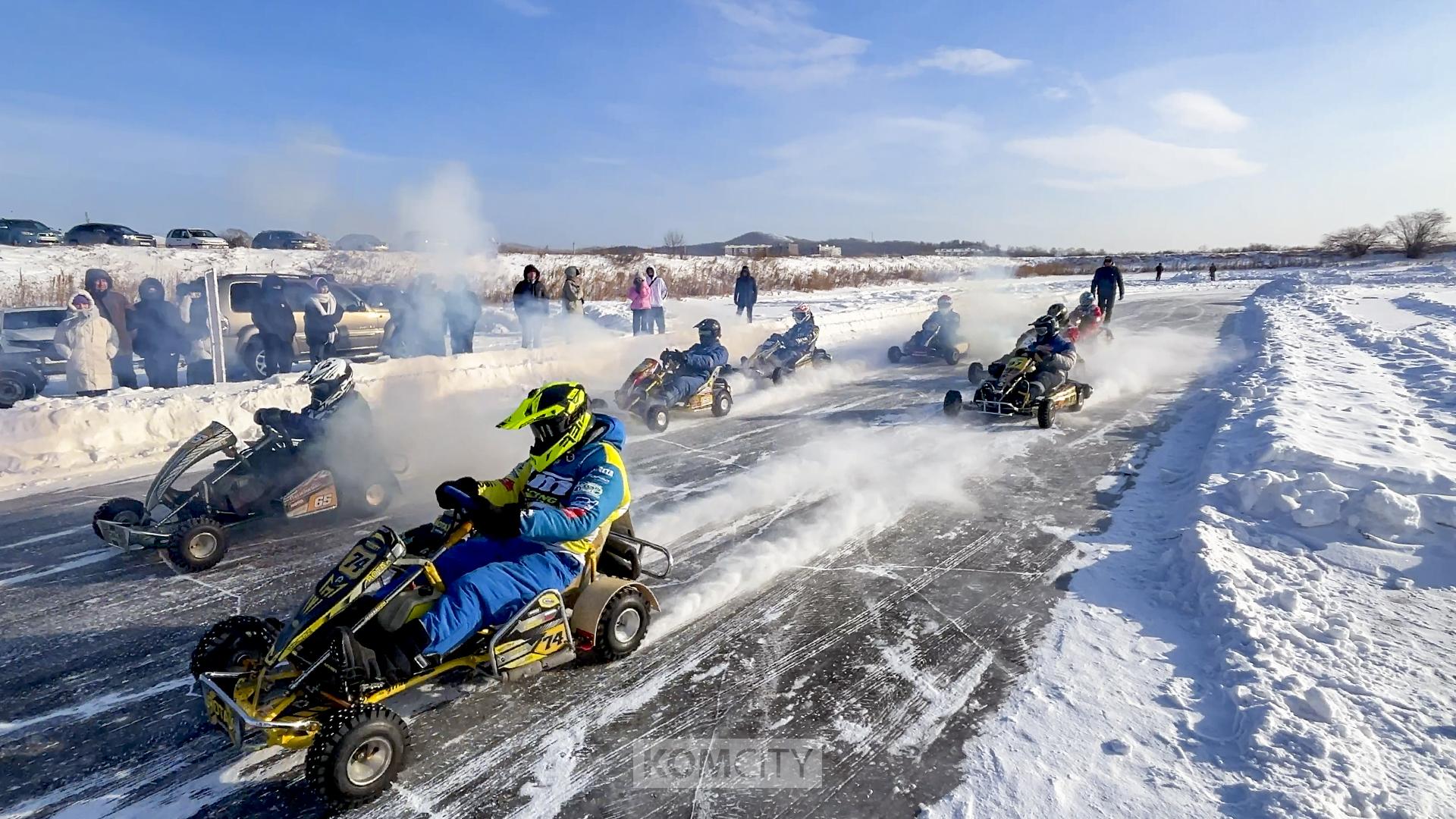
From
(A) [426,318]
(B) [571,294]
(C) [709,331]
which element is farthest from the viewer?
(B) [571,294]

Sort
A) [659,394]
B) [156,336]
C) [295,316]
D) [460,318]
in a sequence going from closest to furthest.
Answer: [659,394]
[156,336]
[295,316]
[460,318]

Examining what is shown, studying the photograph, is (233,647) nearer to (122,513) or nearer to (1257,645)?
(122,513)

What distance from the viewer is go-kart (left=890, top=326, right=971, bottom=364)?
1652cm

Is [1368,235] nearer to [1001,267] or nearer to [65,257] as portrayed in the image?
[1001,267]

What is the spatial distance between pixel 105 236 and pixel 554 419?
127 feet

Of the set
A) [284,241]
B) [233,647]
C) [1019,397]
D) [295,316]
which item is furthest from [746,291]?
[284,241]

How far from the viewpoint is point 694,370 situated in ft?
37.7

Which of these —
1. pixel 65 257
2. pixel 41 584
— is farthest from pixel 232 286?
pixel 65 257

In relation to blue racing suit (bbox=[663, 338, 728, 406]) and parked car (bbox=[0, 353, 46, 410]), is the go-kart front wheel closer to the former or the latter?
blue racing suit (bbox=[663, 338, 728, 406])

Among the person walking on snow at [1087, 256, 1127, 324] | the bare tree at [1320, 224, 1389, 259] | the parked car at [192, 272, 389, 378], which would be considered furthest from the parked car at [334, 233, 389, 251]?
the bare tree at [1320, 224, 1389, 259]

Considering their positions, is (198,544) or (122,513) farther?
(122,513)

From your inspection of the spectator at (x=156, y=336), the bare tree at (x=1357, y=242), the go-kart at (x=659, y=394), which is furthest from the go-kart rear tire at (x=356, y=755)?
Result: the bare tree at (x=1357, y=242)

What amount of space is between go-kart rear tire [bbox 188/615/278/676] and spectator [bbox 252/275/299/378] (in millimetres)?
10962

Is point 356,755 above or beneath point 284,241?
beneath
